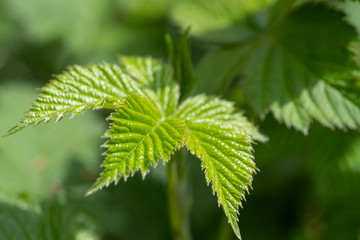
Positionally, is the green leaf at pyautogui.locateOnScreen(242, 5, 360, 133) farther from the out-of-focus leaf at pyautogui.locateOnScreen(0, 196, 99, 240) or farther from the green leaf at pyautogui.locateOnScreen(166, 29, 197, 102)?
the out-of-focus leaf at pyautogui.locateOnScreen(0, 196, 99, 240)

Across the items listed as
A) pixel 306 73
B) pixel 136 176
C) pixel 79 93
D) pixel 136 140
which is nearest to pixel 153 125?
pixel 136 140

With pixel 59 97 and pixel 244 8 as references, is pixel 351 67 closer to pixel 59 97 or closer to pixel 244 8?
pixel 244 8

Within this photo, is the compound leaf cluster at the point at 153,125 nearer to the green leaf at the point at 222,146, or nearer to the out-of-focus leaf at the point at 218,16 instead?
the green leaf at the point at 222,146

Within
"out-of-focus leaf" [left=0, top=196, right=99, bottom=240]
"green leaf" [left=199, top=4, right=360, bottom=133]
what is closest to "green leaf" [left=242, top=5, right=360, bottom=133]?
"green leaf" [left=199, top=4, right=360, bottom=133]

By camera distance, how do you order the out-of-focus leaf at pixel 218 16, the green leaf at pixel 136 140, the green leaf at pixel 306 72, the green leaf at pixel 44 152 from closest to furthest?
the green leaf at pixel 136 140 → the green leaf at pixel 306 72 → the out-of-focus leaf at pixel 218 16 → the green leaf at pixel 44 152

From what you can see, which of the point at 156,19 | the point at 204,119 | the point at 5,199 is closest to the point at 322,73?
the point at 204,119

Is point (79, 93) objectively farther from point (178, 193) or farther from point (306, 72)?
point (306, 72)

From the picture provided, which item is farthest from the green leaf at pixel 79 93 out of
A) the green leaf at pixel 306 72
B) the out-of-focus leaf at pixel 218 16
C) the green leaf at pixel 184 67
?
the out-of-focus leaf at pixel 218 16
